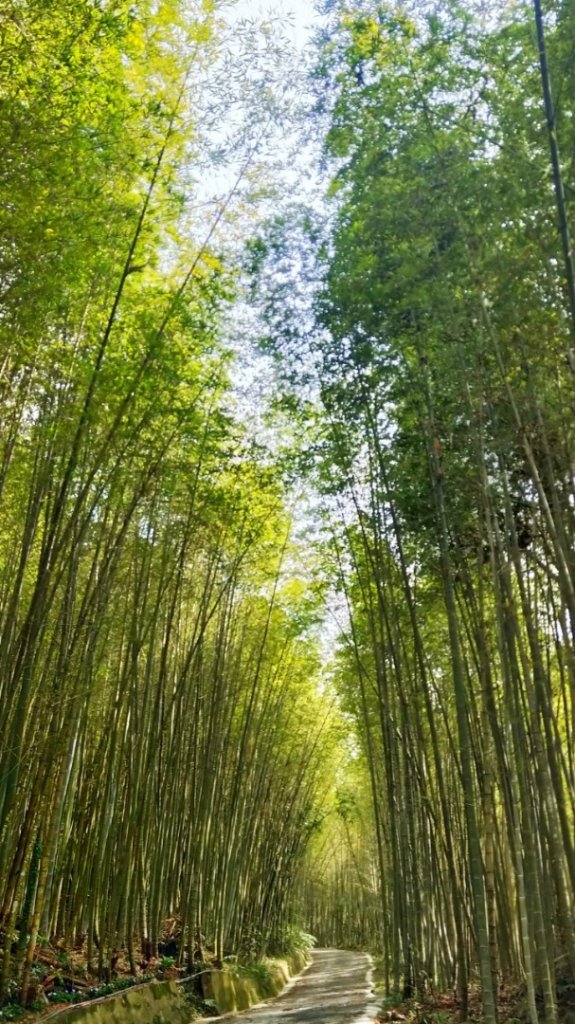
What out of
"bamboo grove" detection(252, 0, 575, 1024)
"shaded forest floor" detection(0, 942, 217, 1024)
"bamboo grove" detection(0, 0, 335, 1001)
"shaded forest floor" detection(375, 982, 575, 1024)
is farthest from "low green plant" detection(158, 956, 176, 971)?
"bamboo grove" detection(252, 0, 575, 1024)

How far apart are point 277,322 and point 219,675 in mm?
3759

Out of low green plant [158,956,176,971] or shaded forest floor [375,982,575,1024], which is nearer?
shaded forest floor [375,982,575,1024]

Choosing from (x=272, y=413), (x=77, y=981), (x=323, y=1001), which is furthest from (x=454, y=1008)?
(x=272, y=413)

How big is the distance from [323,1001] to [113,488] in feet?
20.7

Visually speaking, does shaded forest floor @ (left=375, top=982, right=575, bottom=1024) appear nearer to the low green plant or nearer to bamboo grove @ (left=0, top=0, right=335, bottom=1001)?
the low green plant

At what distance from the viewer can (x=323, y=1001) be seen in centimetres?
808

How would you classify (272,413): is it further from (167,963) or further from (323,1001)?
(323,1001)

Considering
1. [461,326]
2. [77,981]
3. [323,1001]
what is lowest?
[323,1001]

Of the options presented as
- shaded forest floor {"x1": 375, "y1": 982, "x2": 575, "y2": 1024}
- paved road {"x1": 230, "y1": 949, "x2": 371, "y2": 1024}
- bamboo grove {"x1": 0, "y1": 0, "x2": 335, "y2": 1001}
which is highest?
bamboo grove {"x1": 0, "y1": 0, "x2": 335, "y2": 1001}

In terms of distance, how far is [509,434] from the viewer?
4359 millimetres

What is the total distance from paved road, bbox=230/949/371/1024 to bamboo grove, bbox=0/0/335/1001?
2.74 ft

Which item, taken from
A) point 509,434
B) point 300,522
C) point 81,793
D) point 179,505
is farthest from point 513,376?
point 81,793

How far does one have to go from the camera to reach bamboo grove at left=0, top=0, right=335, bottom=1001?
3.67 m

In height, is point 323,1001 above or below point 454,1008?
below
